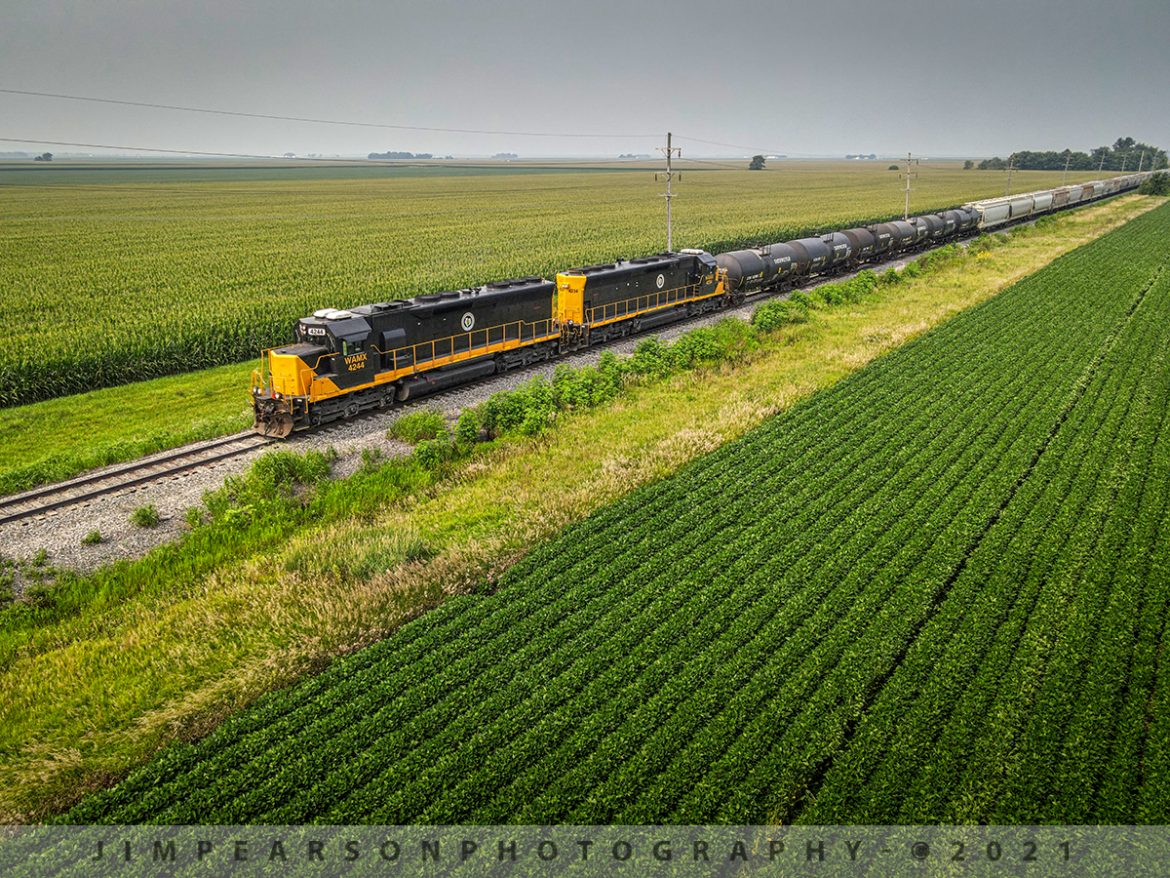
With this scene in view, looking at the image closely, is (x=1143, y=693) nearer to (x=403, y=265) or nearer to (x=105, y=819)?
(x=105, y=819)

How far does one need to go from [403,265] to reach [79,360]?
2798 cm

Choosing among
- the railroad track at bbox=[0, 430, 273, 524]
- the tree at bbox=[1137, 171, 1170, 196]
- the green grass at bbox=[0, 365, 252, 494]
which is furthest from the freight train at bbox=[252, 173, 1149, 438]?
the tree at bbox=[1137, 171, 1170, 196]

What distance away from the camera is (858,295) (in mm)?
39656

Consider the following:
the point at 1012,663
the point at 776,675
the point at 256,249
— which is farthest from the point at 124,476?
the point at 256,249

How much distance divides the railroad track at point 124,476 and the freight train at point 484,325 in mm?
1053

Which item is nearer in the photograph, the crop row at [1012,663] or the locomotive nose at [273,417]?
the crop row at [1012,663]

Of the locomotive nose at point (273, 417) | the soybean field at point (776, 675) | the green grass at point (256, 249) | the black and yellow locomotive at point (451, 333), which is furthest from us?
the green grass at point (256, 249)

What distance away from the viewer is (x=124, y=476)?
1922 centimetres

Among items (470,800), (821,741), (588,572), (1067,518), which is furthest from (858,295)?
(470,800)

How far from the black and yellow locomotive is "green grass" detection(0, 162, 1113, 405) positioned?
907 centimetres

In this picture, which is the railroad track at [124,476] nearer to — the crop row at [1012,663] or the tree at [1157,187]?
the crop row at [1012,663]

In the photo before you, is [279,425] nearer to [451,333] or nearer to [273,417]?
[273,417]

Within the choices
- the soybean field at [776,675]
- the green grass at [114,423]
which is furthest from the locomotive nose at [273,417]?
the soybean field at [776,675]

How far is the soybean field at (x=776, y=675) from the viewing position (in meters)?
8.87
